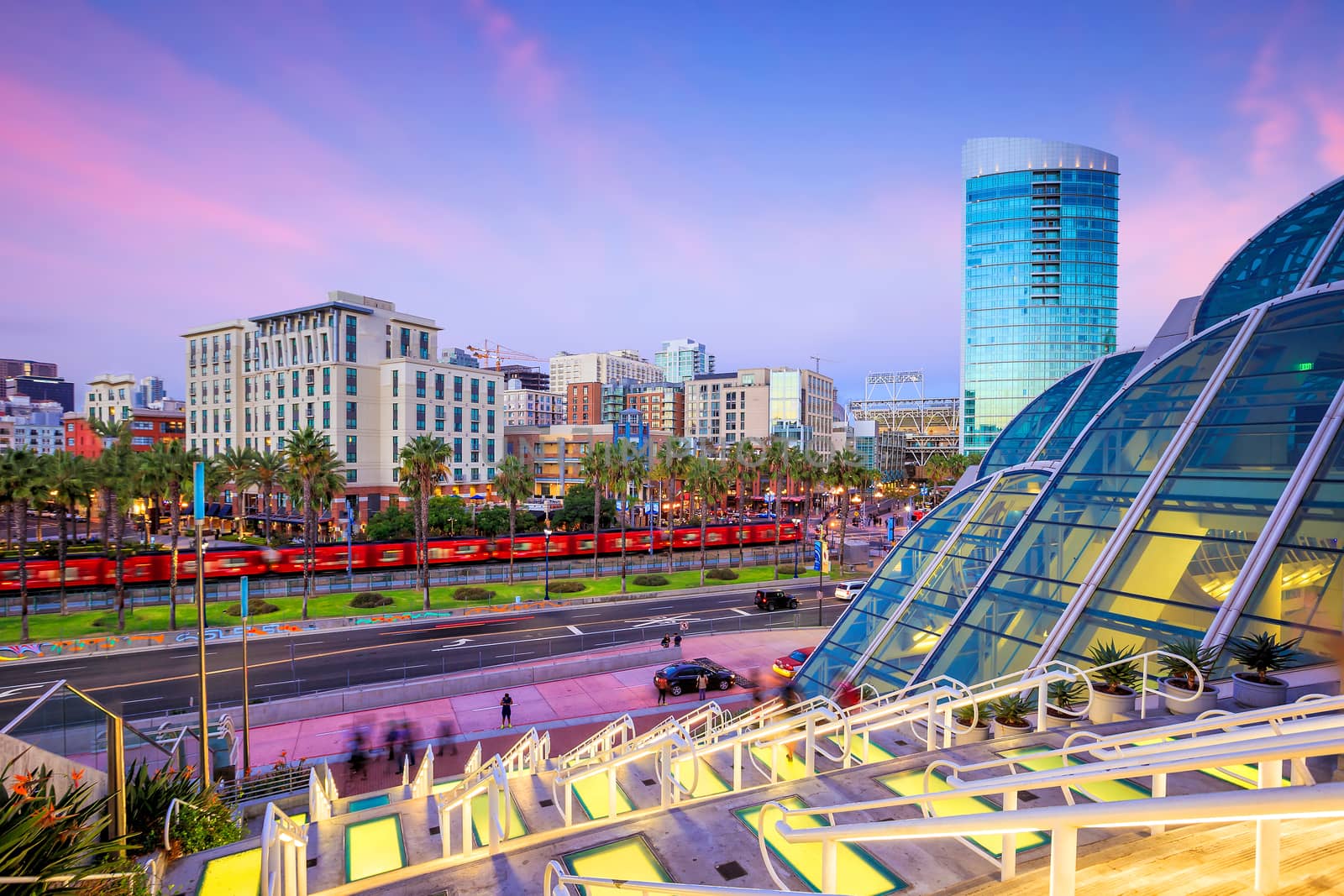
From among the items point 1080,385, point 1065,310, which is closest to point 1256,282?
point 1080,385

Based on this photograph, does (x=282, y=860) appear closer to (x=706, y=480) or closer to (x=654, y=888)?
(x=654, y=888)

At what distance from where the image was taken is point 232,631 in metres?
39.2

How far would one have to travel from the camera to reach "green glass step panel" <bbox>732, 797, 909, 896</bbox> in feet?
21.6

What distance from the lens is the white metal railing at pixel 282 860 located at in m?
7.36

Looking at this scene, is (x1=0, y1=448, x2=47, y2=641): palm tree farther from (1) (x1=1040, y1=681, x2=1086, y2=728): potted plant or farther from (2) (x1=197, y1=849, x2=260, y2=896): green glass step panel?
(1) (x1=1040, y1=681, x2=1086, y2=728): potted plant

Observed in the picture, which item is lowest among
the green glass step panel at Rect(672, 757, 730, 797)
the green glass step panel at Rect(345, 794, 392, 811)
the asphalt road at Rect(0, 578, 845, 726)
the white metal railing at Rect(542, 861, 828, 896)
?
the asphalt road at Rect(0, 578, 845, 726)

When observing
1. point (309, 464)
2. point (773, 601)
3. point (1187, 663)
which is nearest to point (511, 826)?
point (1187, 663)

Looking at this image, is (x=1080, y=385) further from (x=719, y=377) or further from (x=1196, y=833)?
(x=719, y=377)

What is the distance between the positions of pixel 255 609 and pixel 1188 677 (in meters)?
49.2

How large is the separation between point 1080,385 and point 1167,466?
18.3 metres

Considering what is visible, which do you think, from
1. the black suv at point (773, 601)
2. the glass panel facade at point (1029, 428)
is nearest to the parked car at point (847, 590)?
the black suv at point (773, 601)

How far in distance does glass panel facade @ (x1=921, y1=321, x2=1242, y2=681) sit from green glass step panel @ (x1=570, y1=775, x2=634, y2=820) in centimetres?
897

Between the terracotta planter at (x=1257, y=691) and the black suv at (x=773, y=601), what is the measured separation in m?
36.3

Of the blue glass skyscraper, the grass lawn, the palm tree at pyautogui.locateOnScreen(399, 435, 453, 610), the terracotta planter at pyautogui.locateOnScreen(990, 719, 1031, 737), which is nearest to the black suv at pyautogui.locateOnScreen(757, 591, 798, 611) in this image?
the grass lawn
